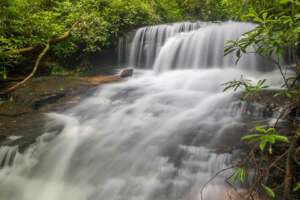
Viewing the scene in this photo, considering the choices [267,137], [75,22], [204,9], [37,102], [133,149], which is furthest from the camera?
[204,9]

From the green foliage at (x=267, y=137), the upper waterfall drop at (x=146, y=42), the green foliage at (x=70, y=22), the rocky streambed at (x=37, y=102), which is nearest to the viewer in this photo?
the green foliage at (x=267, y=137)

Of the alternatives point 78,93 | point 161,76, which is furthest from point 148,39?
point 78,93

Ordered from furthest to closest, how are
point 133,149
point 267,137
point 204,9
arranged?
point 204,9
point 133,149
point 267,137

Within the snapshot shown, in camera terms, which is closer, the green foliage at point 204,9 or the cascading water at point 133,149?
the cascading water at point 133,149

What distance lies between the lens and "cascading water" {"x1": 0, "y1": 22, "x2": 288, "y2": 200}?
3.96 metres

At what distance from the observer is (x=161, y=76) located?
9.26 m

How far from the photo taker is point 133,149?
190 inches

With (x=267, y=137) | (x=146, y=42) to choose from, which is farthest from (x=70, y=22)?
(x=267, y=137)

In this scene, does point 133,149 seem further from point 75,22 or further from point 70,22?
point 70,22

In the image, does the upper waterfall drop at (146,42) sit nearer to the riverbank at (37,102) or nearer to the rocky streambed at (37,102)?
the rocky streambed at (37,102)

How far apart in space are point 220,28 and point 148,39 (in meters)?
2.52

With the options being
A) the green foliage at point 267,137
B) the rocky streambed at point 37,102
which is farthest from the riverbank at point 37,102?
the green foliage at point 267,137

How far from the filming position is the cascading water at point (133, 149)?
13.0 ft

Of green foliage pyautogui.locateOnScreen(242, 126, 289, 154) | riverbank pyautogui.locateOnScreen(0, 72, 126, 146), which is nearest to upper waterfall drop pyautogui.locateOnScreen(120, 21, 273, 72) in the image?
riverbank pyautogui.locateOnScreen(0, 72, 126, 146)
